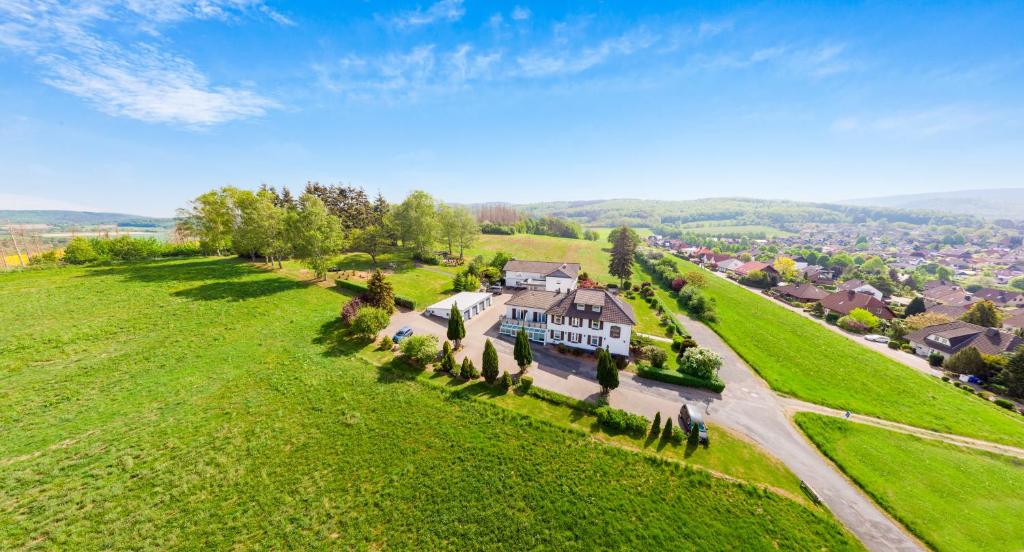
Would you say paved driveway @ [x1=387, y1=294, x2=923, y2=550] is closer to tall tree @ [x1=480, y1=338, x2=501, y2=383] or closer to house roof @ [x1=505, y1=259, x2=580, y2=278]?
tall tree @ [x1=480, y1=338, x2=501, y2=383]

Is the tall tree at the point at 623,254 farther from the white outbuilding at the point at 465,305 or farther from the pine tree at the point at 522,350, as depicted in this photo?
the pine tree at the point at 522,350

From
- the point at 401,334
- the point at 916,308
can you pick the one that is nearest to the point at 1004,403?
the point at 916,308

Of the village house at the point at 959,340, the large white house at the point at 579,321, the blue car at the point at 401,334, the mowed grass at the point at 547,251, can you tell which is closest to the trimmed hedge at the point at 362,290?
the blue car at the point at 401,334

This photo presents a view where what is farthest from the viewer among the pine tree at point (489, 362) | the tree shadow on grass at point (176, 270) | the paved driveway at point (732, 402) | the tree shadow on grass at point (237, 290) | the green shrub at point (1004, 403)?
the tree shadow on grass at point (176, 270)

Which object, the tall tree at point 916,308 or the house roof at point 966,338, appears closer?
the house roof at point 966,338

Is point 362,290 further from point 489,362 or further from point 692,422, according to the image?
point 692,422

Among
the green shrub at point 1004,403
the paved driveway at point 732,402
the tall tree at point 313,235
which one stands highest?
the tall tree at point 313,235
